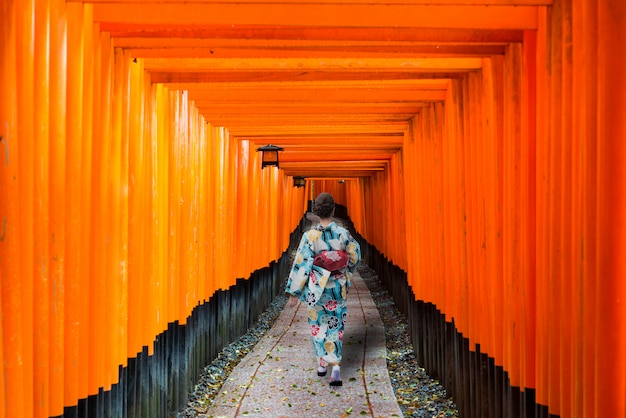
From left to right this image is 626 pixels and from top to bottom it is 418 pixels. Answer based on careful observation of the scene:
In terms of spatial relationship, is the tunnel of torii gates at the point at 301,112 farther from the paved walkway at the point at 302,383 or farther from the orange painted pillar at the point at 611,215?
the paved walkway at the point at 302,383

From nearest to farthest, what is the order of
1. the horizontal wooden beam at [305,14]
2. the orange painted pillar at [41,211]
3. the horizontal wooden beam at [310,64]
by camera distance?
1. the orange painted pillar at [41,211]
2. the horizontal wooden beam at [305,14]
3. the horizontal wooden beam at [310,64]

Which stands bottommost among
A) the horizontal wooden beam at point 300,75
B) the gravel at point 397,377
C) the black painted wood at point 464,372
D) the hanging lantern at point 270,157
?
the gravel at point 397,377

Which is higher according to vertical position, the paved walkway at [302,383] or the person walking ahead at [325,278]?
the person walking ahead at [325,278]

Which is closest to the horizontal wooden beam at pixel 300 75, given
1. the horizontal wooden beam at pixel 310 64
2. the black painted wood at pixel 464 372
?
the horizontal wooden beam at pixel 310 64

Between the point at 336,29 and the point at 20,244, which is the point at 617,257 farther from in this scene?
the point at 20,244

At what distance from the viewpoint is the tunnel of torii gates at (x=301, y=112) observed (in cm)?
277

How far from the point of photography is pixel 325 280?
299 inches

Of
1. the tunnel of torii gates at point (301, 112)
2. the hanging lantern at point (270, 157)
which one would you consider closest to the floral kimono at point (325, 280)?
the tunnel of torii gates at point (301, 112)

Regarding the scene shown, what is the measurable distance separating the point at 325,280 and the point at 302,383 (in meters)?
1.19

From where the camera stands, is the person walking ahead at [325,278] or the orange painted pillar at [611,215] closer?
the orange painted pillar at [611,215]

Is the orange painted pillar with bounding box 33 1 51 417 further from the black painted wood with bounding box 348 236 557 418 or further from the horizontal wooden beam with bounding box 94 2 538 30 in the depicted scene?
the black painted wood with bounding box 348 236 557 418

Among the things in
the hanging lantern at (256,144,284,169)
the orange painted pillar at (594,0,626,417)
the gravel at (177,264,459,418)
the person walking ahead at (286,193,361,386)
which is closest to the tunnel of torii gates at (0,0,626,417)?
the orange painted pillar at (594,0,626,417)

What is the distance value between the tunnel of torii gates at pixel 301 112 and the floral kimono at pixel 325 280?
1.08 m

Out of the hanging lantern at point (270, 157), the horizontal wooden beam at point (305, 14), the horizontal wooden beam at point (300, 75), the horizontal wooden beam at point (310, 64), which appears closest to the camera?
the horizontal wooden beam at point (305, 14)
